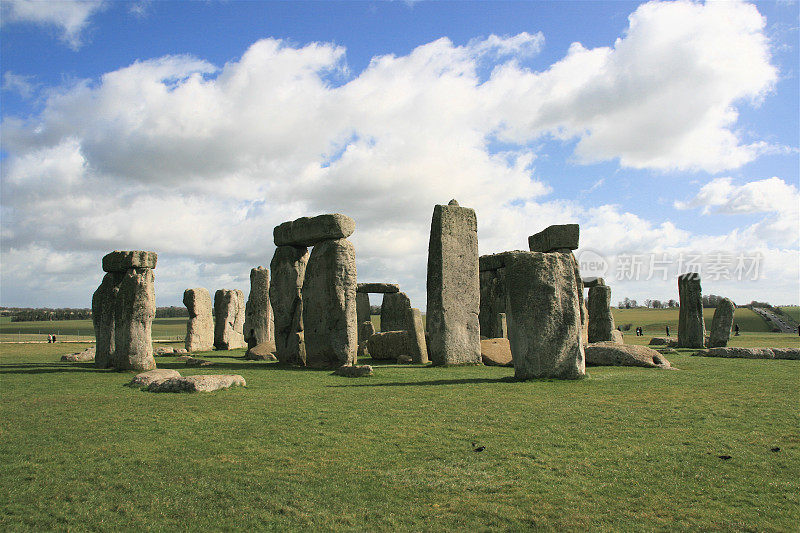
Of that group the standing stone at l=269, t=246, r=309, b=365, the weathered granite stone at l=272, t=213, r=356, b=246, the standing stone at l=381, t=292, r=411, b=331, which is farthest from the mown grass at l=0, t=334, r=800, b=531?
the standing stone at l=381, t=292, r=411, b=331

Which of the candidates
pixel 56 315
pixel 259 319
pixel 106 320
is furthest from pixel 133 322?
pixel 56 315

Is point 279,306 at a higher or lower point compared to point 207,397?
higher

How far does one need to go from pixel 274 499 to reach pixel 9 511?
66.9 inches

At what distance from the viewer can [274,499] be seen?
3.55 m

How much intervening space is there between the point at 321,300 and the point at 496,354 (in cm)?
449

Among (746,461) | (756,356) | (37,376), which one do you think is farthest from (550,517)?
(756,356)

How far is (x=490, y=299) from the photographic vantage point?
20250mm

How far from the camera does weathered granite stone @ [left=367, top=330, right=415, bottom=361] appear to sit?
14.9 meters

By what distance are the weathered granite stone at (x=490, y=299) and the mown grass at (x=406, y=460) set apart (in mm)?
11821

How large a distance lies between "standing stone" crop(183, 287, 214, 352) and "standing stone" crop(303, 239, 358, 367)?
984 centimetres

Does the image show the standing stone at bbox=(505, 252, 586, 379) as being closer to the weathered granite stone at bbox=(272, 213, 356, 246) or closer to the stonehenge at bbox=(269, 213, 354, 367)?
the stonehenge at bbox=(269, 213, 354, 367)

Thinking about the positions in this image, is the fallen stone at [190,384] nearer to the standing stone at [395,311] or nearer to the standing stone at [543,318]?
the standing stone at [543,318]

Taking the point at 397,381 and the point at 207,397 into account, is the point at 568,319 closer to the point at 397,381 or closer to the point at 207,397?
the point at 397,381

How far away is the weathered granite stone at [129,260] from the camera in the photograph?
11.4 m
